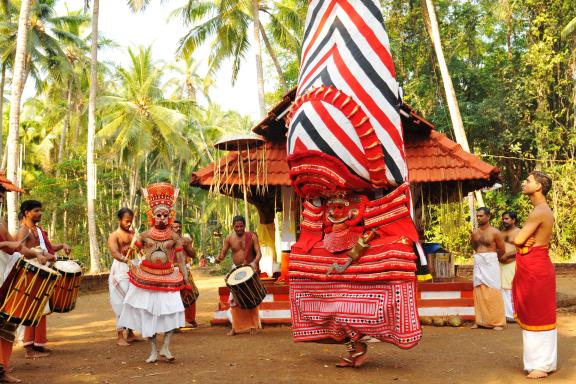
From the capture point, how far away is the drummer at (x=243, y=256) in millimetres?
8969

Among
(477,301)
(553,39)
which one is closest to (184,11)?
(553,39)

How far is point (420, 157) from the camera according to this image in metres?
10.5

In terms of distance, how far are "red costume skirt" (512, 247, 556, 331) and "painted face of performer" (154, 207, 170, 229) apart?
146 inches

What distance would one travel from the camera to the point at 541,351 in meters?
5.56

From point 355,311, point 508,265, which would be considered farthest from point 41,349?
point 508,265

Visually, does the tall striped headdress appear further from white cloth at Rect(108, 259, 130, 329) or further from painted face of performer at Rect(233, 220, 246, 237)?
painted face of performer at Rect(233, 220, 246, 237)

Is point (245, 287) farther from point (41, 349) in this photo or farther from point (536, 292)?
point (536, 292)

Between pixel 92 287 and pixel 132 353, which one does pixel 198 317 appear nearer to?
pixel 132 353

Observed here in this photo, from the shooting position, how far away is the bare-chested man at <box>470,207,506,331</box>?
9086mm

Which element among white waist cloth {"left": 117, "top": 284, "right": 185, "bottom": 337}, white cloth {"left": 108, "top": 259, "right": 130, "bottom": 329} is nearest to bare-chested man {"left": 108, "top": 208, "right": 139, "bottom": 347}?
white cloth {"left": 108, "top": 259, "right": 130, "bottom": 329}

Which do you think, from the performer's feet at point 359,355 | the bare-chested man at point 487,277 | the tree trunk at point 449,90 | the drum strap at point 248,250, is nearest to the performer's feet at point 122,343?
the drum strap at point 248,250

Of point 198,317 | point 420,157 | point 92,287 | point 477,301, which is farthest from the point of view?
point 92,287

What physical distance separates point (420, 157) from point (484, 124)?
1318 cm

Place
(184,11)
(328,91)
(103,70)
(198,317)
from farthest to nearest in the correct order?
1. (103,70)
2. (184,11)
3. (198,317)
4. (328,91)
